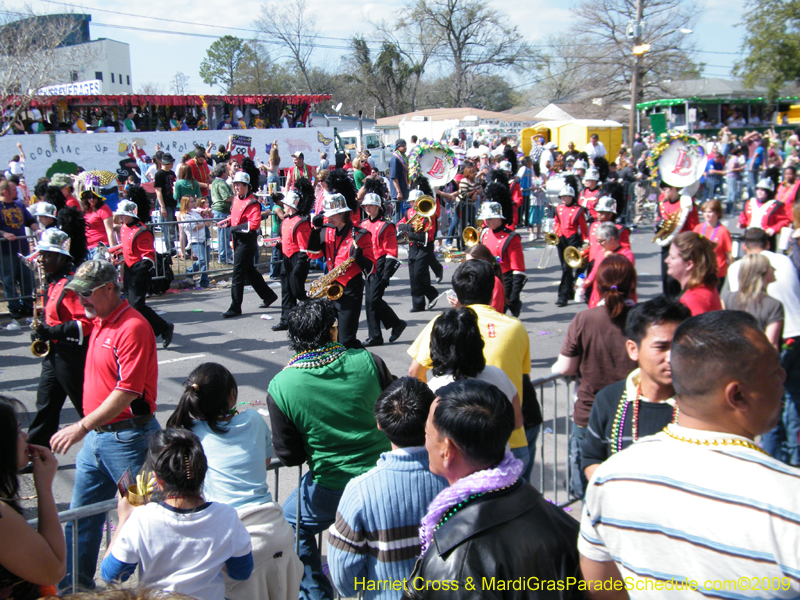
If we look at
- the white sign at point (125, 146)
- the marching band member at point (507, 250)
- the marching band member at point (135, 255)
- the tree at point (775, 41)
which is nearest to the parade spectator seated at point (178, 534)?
the marching band member at point (507, 250)

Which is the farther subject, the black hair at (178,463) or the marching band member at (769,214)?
the marching band member at (769,214)

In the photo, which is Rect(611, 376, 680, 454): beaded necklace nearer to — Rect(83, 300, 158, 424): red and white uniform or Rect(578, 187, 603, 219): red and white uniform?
Rect(83, 300, 158, 424): red and white uniform

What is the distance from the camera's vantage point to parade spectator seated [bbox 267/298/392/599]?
3123 mm

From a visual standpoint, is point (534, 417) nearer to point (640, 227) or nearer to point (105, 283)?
point (105, 283)

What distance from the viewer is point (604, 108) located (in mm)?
44656

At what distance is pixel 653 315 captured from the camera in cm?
310

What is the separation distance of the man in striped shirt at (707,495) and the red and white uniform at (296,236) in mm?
6942

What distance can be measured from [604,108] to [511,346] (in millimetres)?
44786

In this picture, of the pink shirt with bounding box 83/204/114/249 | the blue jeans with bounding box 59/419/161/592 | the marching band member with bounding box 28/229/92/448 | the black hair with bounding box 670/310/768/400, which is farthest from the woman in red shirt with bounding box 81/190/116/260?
the black hair with bounding box 670/310/768/400

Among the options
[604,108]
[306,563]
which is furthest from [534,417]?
[604,108]

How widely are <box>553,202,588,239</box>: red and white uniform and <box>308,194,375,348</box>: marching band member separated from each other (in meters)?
3.51

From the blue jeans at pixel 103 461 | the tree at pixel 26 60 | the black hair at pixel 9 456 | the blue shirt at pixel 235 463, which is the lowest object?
the blue jeans at pixel 103 461

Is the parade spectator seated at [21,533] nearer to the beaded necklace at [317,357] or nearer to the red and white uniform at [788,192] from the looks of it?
the beaded necklace at [317,357]

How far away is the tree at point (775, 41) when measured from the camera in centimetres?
3050
